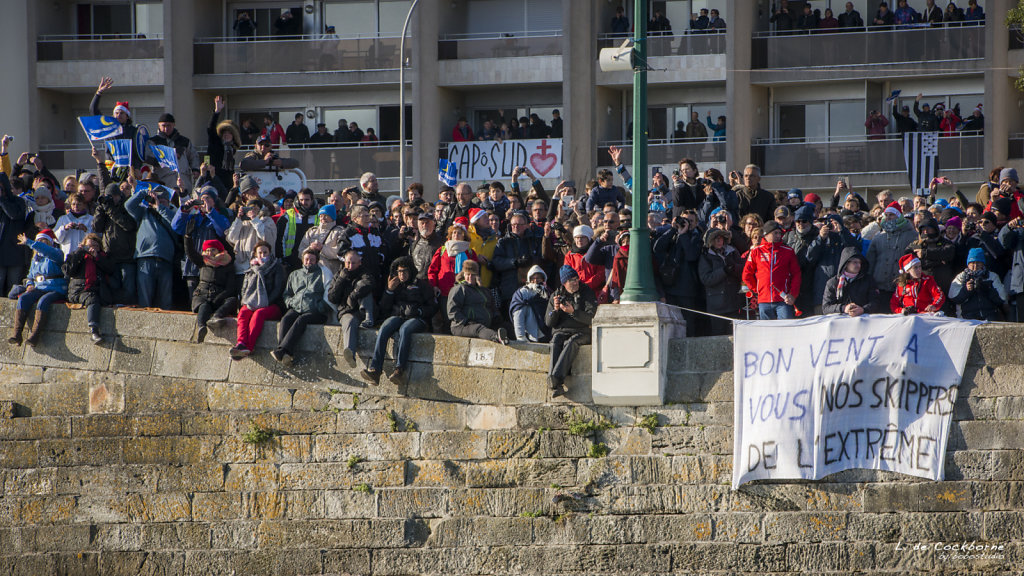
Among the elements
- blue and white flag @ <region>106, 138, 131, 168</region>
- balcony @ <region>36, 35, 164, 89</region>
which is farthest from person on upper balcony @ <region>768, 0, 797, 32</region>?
blue and white flag @ <region>106, 138, 131, 168</region>

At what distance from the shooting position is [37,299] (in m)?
16.5

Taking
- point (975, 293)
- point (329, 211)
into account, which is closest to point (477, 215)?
point (329, 211)

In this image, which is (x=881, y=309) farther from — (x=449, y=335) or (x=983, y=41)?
(x=983, y=41)

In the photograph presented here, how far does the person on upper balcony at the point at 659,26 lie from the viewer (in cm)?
3234

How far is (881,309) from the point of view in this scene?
14.1 meters

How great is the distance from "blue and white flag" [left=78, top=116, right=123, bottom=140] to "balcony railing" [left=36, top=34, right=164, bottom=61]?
50.1 feet

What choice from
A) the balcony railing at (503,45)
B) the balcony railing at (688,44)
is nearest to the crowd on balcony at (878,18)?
the balcony railing at (688,44)

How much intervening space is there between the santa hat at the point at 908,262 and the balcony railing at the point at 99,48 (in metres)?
23.9

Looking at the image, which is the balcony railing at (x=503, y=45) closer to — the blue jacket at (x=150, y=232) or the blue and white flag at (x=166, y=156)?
the blue and white flag at (x=166, y=156)

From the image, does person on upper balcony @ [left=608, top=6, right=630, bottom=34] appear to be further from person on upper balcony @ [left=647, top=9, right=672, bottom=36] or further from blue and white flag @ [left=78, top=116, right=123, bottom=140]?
blue and white flag @ [left=78, top=116, right=123, bottom=140]

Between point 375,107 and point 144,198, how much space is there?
17831 mm

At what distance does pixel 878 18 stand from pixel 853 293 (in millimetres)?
18925

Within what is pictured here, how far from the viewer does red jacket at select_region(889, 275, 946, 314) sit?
13570 millimetres

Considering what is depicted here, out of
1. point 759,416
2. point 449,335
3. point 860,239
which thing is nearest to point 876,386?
point 759,416
